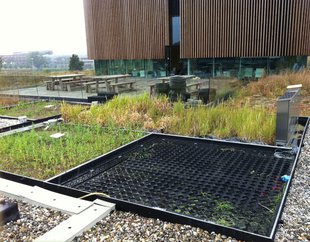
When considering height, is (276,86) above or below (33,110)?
above

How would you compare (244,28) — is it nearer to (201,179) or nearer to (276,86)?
(276,86)

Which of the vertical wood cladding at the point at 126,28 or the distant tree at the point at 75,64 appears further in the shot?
the distant tree at the point at 75,64

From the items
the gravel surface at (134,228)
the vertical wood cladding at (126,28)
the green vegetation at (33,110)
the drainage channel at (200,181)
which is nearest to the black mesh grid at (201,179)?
Result: the drainage channel at (200,181)

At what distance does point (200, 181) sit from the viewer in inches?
125

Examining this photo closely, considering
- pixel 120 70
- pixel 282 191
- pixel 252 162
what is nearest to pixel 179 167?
pixel 252 162

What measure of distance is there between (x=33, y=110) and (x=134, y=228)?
6.36 metres

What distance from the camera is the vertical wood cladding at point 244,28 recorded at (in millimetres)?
11125

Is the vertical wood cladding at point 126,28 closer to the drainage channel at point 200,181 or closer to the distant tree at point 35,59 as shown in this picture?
the distant tree at point 35,59

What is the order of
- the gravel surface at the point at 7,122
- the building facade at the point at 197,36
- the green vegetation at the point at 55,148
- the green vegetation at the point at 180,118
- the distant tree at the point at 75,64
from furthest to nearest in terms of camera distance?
the distant tree at the point at 75,64, the building facade at the point at 197,36, the gravel surface at the point at 7,122, the green vegetation at the point at 180,118, the green vegetation at the point at 55,148

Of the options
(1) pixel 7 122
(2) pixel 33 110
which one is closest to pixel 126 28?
(2) pixel 33 110

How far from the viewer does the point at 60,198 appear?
9.21 feet

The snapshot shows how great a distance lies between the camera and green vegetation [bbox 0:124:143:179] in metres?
3.74

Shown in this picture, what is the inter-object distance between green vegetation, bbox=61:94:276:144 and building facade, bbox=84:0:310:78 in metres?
4.64

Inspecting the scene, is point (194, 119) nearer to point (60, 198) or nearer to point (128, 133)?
point (128, 133)
